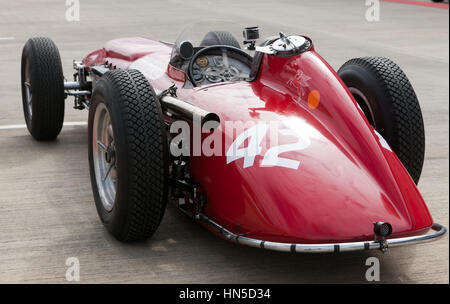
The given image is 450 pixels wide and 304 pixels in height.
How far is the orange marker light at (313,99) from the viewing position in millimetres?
4480

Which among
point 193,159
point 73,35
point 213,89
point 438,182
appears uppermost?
point 213,89

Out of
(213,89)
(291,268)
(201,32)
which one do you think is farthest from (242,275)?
(201,32)

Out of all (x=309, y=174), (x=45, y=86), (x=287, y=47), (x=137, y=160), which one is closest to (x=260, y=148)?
(x=309, y=174)

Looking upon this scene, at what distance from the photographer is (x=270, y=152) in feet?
13.8

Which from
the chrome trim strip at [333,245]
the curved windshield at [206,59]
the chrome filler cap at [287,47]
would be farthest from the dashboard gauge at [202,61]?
the chrome trim strip at [333,245]

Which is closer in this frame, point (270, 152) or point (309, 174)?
point (309, 174)

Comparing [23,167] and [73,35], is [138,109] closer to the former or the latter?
[23,167]

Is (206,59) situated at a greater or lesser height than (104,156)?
greater

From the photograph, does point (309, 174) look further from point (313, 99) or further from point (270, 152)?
point (313, 99)

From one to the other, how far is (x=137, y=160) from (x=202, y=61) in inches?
55.3

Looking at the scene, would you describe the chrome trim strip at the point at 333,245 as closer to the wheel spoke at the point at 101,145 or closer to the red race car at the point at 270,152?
the red race car at the point at 270,152

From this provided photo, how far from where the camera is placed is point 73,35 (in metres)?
14.4

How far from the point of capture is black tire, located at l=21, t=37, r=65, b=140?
6.43 m
